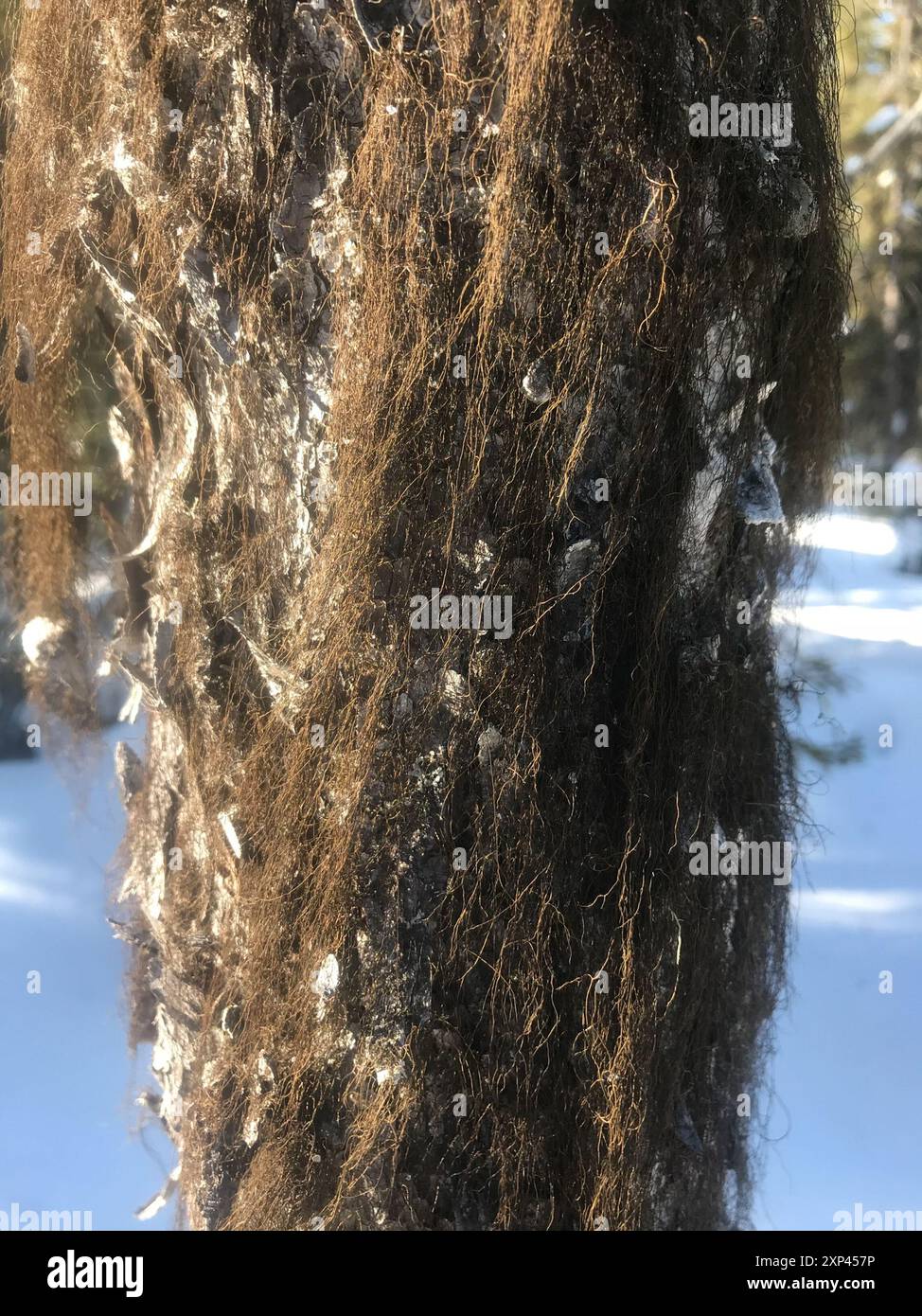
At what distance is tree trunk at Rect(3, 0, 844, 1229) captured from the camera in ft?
3.03

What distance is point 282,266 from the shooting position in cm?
100

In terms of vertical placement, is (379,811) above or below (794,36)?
below

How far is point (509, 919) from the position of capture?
3.33ft

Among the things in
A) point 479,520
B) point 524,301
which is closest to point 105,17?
point 524,301

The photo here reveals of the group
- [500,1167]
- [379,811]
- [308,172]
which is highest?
[308,172]

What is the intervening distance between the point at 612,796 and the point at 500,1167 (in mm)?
420

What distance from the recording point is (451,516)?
96 cm

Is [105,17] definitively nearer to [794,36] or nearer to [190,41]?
[190,41]

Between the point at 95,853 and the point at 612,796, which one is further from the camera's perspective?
the point at 95,853

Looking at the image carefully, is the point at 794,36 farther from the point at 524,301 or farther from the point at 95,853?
the point at 95,853

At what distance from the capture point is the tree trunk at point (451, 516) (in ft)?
3.03
